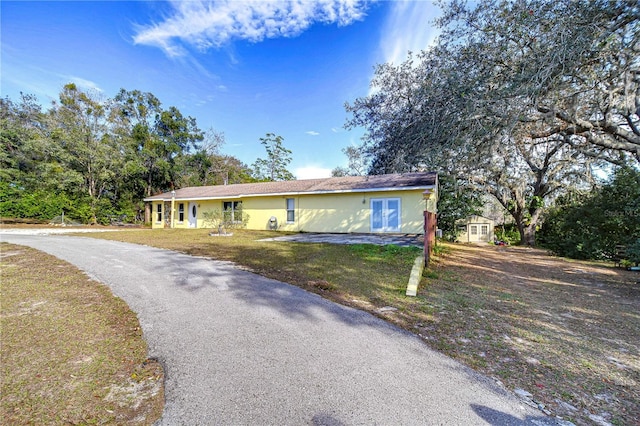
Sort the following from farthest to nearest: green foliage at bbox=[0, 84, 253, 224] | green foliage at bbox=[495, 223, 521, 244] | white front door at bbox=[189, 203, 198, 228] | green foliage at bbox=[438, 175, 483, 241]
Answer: green foliage at bbox=[495, 223, 521, 244] → green foliage at bbox=[0, 84, 253, 224] → white front door at bbox=[189, 203, 198, 228] → green foliage at bbox=[438, 175, 483, 241]

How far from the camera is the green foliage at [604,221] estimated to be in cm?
942

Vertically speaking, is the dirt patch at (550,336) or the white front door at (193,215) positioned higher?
the white front door at (193,215)

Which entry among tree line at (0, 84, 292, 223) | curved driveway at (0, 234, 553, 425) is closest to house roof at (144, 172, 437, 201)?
tree line at (0, 84, 292, 223)

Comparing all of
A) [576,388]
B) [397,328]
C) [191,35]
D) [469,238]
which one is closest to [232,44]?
[191,35]

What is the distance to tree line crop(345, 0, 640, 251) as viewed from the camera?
5.25 metres

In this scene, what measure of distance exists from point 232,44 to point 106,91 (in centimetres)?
1737

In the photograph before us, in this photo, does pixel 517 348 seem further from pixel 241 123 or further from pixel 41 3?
pixel 241 123

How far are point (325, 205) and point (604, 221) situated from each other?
454 inches

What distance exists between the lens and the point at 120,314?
12.2 ft

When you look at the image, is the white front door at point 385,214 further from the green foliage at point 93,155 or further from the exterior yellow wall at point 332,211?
the green foliage at point 93,155

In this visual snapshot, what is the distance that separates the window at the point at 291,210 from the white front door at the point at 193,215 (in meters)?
7.56

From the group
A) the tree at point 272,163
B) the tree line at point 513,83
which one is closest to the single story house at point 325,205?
the tree line at point 513,83

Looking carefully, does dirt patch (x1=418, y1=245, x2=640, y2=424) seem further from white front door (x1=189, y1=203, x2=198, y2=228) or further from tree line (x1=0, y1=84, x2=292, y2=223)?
tree line (x1=0, y1=84, x2=292, y2=223)

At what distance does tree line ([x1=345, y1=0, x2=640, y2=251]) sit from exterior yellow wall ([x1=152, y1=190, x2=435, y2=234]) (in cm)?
610
